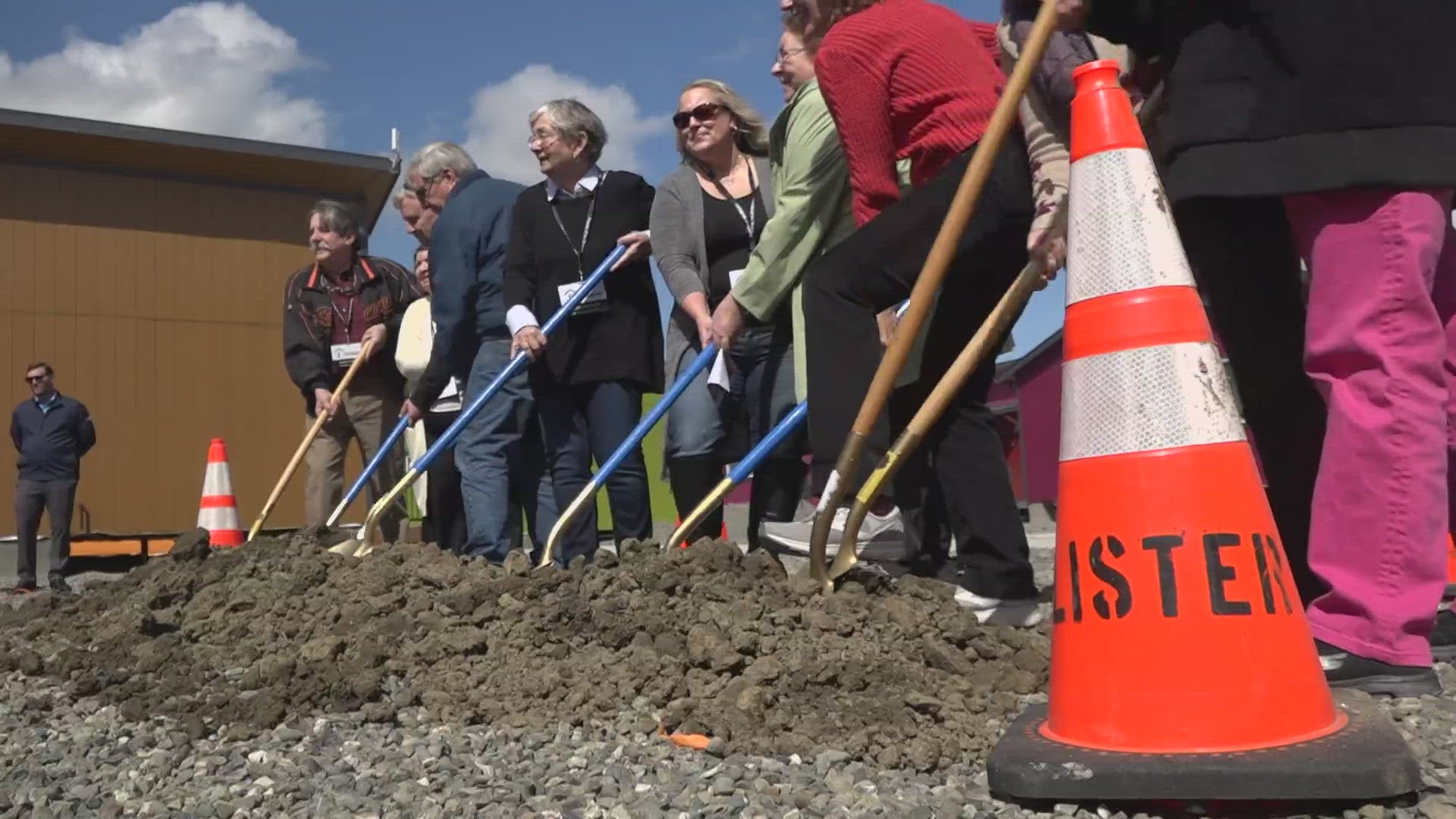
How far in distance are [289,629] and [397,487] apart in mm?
2207

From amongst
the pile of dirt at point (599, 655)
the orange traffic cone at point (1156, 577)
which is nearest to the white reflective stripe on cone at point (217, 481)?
the pile of dirt at point (599, 655)

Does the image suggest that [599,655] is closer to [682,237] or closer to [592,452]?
[682,237]

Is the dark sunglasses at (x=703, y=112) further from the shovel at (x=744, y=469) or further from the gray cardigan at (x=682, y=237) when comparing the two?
the shovel at (x=744, y=469)

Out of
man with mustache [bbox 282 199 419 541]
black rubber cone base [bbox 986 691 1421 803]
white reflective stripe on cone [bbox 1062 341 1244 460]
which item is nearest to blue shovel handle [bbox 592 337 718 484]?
man with mustache [bbox 282 199 419 541]

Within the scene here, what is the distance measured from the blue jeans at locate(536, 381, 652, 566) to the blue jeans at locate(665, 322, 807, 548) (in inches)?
8.5

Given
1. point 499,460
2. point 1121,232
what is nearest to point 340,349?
point 499,460

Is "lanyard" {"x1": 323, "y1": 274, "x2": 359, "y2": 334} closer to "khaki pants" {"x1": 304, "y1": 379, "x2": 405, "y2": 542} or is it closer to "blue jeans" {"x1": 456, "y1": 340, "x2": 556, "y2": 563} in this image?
"khaki pants" {"x1": 304, "y1": 379, "x2": 405, "y2": 542}

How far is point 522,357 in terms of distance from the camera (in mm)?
4930

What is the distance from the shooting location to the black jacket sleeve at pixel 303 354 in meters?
6.29

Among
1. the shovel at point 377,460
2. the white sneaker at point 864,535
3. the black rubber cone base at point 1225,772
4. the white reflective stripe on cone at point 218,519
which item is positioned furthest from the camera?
the white reflective stripe on cone at point 218,519

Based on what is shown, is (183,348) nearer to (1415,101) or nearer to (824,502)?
(824,502)

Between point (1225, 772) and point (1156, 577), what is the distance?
0.29 metres

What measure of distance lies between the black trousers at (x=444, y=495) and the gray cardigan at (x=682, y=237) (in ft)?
6.15

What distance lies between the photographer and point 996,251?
2986 mm
